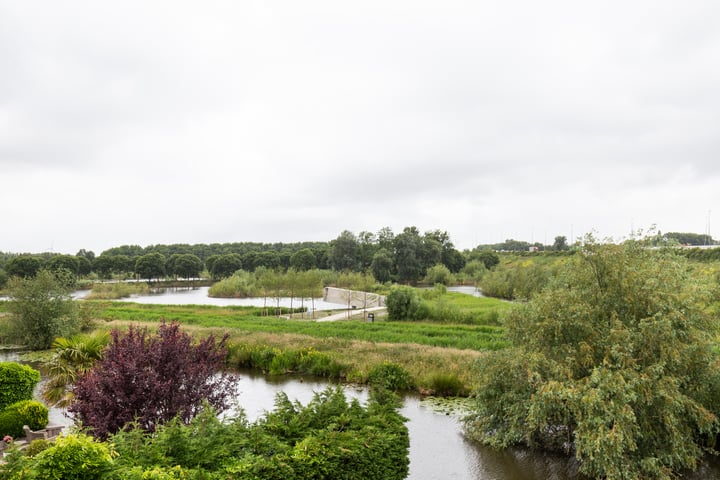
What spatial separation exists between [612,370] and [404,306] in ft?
90.6

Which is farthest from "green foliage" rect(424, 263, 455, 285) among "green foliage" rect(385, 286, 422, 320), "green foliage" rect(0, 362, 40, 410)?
"green foliage" rect(0, 362, 40, 410)

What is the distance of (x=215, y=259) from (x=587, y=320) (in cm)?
11780

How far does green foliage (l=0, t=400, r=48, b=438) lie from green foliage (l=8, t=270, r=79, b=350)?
18.0 m

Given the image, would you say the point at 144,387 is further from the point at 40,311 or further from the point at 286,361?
the point at 40,311

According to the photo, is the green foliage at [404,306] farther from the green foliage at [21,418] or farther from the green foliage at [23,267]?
the green foliage at [23,267]

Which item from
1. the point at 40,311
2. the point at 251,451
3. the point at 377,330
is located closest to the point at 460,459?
the point at 251,451

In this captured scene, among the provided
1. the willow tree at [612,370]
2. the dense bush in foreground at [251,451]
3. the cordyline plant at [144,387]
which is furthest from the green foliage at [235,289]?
the dense bush in foreground at [251,451]

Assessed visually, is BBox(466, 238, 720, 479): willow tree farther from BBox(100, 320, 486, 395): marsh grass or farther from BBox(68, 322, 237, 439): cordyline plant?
BBox(68, 322, 237, 439): cordyline plant

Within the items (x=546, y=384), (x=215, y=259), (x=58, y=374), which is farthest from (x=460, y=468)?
(x=215, y=259)

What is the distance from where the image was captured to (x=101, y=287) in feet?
252

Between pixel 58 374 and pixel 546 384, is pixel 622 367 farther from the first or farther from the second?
pixel 58 374

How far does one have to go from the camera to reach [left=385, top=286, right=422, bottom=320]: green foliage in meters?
37.3

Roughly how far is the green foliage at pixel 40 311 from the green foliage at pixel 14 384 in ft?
51.2

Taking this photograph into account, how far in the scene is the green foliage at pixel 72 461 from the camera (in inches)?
187
